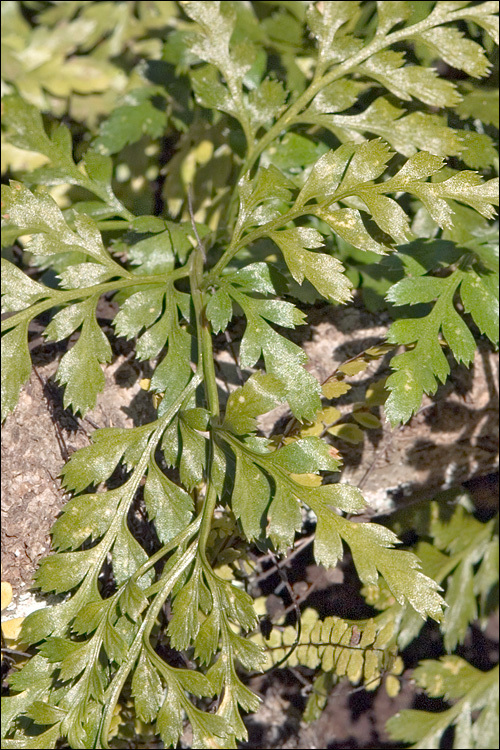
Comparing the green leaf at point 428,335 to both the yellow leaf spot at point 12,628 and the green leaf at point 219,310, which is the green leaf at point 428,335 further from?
the yellow leaf spot at point 12,628

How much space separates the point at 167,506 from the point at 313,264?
460mm

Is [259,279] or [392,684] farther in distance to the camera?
[392,684]

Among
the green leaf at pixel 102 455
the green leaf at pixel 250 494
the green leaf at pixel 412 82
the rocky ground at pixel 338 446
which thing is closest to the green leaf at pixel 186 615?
the green leaf at pixel 250 494

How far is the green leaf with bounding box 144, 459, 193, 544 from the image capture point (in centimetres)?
111

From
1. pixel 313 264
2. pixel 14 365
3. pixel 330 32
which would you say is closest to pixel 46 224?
pixel 14 365

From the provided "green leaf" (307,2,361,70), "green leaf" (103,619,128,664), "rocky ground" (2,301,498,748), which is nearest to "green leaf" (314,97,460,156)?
"green leaf" (307,2,361,70)

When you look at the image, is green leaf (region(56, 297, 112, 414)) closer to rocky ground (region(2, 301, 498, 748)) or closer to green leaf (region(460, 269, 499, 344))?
rocky ground (region(2, 301, 498, 748))

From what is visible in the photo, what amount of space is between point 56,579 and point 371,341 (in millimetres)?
778

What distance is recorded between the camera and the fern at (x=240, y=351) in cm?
104

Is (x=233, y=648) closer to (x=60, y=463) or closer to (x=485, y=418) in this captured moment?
(x=60, y=463)

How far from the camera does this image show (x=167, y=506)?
1119mm

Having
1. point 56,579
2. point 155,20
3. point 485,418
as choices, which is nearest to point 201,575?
point 56,579

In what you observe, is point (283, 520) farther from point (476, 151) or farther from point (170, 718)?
point (476, 151)

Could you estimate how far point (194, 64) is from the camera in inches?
67.8
